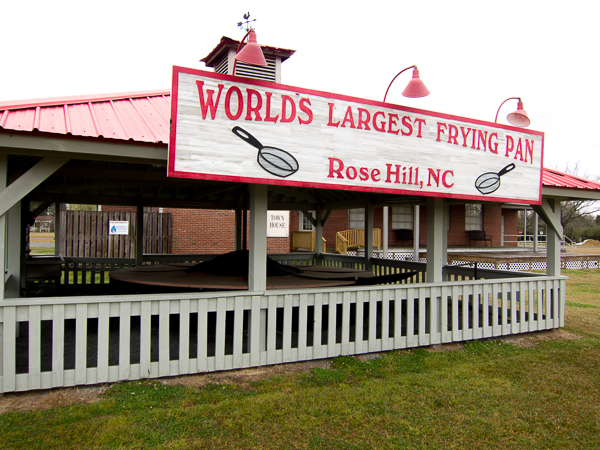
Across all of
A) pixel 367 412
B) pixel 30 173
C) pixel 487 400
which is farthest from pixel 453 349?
pixel 30 173

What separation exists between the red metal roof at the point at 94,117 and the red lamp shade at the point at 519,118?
527 cm

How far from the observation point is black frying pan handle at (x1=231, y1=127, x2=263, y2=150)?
14.6ft

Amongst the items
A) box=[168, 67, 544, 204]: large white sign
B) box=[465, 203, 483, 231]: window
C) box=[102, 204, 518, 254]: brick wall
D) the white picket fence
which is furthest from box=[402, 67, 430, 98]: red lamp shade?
box=[465, 203, 483, 231]: window

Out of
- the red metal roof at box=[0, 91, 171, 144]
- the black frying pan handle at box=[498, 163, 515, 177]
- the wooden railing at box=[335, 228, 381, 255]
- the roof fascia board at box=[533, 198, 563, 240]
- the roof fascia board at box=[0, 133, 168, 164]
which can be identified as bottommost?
the wooden railing at box=[335, 228, 381, 255]

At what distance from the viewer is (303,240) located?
1978cm

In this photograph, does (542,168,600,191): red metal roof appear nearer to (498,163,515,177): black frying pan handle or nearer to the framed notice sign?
(498,163,515,177): black frying pan handle

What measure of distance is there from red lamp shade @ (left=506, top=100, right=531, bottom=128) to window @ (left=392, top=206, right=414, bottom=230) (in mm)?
17739

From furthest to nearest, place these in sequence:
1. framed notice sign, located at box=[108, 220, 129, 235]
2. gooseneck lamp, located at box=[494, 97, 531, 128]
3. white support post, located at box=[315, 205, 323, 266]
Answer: framed notice sign, located at box=[108, 220, 129, 235] → white support post, located at box=[315, 205, 323, 266] → gooseneck lamp, located at box=[494, 97, 531, 128]

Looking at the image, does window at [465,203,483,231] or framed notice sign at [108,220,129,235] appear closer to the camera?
framed notice sign at [108,220,129,235]

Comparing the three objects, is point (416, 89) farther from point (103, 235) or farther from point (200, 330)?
point (103, 235)

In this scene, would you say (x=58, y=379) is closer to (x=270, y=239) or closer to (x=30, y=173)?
(x=30, y=173)

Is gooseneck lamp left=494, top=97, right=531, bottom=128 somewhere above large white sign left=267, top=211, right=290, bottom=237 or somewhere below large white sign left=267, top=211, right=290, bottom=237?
above

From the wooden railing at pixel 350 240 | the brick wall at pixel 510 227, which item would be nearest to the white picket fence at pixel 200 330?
the wooden railing at pixel 350 240

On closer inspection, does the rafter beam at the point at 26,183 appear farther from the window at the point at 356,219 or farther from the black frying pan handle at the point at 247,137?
the window at the point at 356,219
